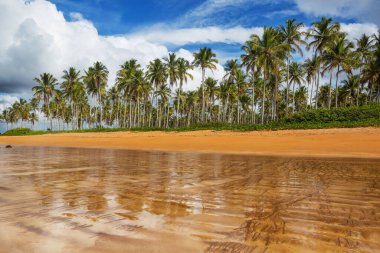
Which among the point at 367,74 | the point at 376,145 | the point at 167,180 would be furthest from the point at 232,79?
the point at 167,180

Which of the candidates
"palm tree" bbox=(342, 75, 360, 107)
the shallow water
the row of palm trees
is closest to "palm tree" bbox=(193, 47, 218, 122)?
the row of palm trees

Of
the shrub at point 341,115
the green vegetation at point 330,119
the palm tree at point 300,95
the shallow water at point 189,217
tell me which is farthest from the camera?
the palm tree at point 300,95

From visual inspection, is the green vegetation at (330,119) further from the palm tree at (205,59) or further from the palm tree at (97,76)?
the palm tree at (97,76)

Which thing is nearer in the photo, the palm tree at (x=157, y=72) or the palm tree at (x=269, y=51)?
the palm tree at (x=269, y=51)

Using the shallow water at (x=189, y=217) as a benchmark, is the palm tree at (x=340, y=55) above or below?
above

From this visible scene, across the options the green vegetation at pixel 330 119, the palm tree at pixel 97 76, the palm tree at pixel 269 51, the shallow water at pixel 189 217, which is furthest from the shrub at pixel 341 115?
the palm tree at pixel 97 76

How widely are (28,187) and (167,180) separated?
2385mm

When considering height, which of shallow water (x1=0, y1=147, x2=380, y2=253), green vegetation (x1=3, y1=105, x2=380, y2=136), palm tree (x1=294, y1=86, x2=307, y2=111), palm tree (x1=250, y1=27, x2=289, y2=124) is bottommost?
shallow water (x1=0, y1=147, x2=380, y2=253)

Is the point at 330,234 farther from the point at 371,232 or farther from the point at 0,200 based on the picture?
the point at 0,200

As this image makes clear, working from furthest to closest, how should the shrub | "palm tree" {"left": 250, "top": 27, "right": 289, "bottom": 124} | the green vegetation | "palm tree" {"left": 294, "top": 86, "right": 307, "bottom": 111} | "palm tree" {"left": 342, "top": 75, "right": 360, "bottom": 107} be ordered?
"palm tree" {"left": 294, "top": 86, "right": 307, "bottom": 111} → "palm tree" {"left": 342, "top": 75, "right": 360, "bottom": 107} → "palm tree" {"left": 250, "top": 27, "right": 289, "bottom": 124} → the shrub → the green vegetation

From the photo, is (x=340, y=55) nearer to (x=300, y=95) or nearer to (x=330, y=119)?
(x=330, y=119)

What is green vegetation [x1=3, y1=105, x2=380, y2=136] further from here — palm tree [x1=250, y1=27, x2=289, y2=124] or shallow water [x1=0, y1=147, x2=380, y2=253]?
shallow water [x1=0, y1=147, x2=380, y2=253]

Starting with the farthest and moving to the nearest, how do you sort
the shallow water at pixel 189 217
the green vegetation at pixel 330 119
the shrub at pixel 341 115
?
the shrub at pixel 341 115
the green vegetation at pixel 330 119
the shallow water at pixel 189 217

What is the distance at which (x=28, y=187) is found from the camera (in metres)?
4.71
